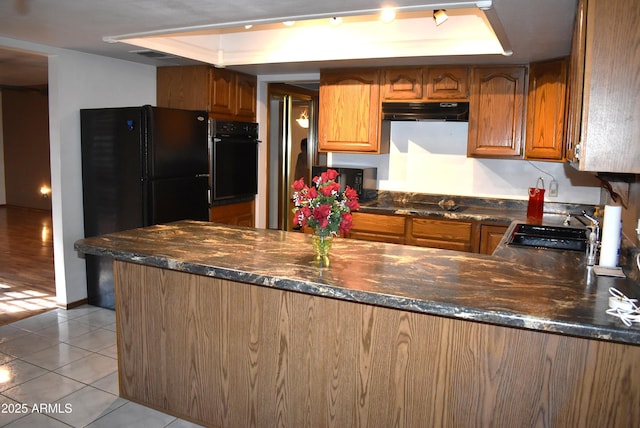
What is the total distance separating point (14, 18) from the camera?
3.16 metres

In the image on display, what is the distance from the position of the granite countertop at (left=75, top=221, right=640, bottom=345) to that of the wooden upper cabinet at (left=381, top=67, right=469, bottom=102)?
71.7 inches

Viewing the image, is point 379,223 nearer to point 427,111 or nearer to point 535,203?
point 427,111

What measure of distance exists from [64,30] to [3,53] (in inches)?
92.5

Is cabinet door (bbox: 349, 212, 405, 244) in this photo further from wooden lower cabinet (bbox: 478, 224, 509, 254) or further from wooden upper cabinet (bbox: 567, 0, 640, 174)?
wooden upper cabinet (bbox: 567, 0, 640, 174)

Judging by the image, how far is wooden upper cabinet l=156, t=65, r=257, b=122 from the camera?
15.4 feet

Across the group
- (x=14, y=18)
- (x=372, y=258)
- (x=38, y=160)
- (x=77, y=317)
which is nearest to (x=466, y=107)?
(x=372, y=258)

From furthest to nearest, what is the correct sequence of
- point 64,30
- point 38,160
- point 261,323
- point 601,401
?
point 38,160 → point 64,30 → point 261,323 → point 601,401

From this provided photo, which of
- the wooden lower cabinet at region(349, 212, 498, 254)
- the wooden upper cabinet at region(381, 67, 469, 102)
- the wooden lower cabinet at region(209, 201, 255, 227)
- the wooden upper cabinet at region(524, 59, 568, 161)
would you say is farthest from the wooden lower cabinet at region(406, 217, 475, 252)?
the wooden lower cabinet at region(209, 201, 255, 227)

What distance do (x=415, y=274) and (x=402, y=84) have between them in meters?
2.68

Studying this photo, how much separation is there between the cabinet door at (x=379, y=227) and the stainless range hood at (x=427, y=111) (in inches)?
35.3

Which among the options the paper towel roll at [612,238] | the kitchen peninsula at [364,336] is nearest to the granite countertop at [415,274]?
the kitchen peninsula at [364,336]

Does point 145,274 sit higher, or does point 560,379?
point 145,274

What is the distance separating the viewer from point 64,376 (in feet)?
10.2

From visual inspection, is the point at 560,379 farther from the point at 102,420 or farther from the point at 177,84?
the point at 177,84
